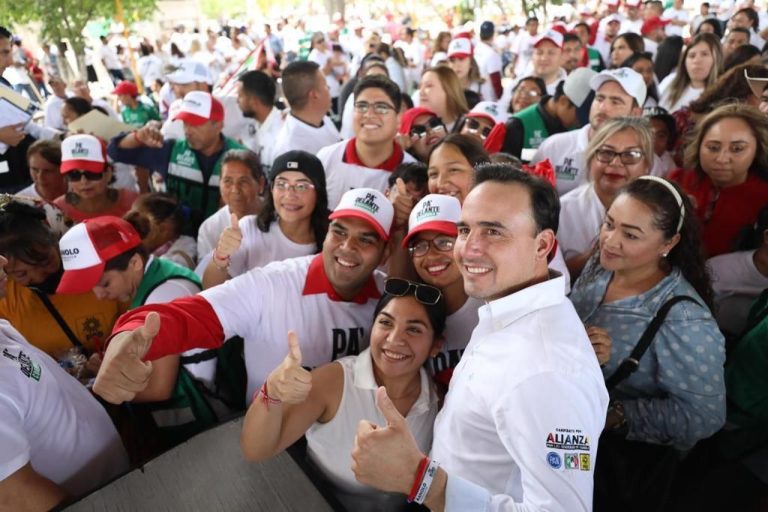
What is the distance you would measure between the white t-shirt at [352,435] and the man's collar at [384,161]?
2066mm

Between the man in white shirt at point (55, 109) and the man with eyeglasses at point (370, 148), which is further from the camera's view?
the man in white shirt at point (55, 109)

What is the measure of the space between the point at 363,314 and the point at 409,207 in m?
0.84

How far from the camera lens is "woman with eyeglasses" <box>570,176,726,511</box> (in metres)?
2.08

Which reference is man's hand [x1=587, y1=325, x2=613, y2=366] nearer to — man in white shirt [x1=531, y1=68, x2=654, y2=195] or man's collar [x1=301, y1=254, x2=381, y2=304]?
man's collar [x1=301, y1=254, x2=381, y2=304]

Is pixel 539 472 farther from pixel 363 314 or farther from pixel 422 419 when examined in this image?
pixel 363 314

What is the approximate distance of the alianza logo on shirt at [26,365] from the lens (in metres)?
1.80

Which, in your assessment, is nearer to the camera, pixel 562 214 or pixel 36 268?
pixel 36 268

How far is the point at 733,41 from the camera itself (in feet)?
22.1

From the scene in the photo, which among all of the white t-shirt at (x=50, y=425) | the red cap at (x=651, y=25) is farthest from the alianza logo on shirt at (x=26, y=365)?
the red cap at (x=651, y=25)

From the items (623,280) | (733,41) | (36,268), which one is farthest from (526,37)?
(36,268)

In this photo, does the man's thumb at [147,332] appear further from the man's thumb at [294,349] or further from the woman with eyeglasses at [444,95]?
the woman with eyeglasses at [444,95]

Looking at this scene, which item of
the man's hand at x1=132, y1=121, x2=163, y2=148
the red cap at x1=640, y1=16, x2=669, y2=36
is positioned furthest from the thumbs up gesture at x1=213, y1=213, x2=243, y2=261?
the red cap at x1=640, y1=16, x2=669, y2=36

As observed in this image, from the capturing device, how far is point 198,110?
426cm

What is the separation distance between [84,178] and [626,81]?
13.5ft
